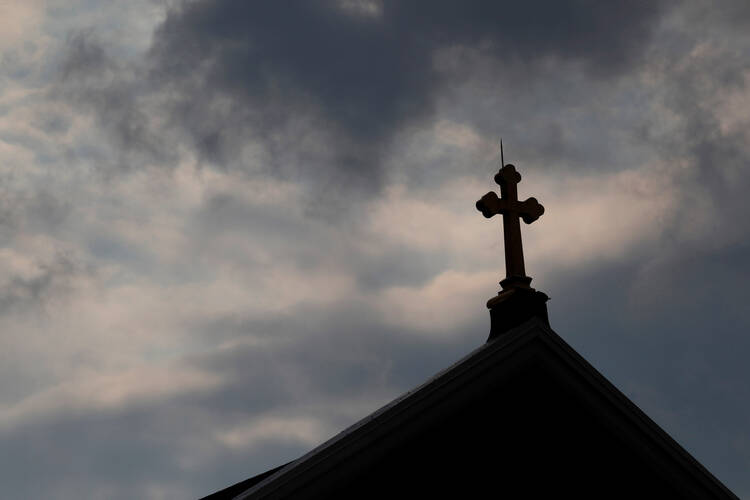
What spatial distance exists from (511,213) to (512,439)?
305 centimetres

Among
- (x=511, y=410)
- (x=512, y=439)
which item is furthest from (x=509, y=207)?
(x=512, y=439)

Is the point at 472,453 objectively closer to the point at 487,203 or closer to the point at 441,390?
the point at 441,390

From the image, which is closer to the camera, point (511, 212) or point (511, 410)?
point (511, 410)

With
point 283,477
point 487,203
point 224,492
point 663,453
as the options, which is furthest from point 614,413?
point 224,492

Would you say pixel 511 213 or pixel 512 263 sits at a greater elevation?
pixel 511 213

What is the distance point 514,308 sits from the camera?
10062 mm

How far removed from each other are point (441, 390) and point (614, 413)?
2292mm

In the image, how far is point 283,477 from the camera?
7.70 m

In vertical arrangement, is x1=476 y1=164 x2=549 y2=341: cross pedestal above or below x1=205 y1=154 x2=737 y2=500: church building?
above

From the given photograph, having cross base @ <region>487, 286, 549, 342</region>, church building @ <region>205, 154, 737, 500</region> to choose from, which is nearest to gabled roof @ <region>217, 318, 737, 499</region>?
church building @ <region>205, 154, 737, 500</region>

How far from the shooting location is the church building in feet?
27.5

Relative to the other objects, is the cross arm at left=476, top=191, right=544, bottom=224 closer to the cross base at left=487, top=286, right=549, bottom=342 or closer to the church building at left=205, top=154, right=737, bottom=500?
the church building at left=205, top=154, right=737, bottom=500

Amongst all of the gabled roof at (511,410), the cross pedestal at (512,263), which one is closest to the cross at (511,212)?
the cross pedestal at (512,263)

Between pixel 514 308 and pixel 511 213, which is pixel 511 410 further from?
pixel 511 213
